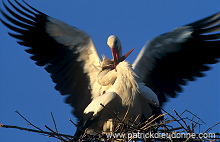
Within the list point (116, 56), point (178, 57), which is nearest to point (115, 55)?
point (116, 56)

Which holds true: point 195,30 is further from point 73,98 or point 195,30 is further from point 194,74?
point 73,98

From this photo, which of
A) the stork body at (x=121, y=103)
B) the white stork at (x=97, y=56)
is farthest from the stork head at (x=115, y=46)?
the stork body at (x=121, y=103)

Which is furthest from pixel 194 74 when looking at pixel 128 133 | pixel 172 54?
pixel 128 133

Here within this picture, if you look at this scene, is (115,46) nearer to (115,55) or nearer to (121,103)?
(115,55)

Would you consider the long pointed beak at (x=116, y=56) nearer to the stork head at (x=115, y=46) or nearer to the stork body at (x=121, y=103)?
the stork head at (x=115, y=46)

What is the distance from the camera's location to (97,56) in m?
6.06

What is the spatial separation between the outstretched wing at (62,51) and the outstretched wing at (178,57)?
1.71ft

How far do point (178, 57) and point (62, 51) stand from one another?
1.20 meters

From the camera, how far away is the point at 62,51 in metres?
6.21

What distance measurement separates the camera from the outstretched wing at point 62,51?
6094 mm

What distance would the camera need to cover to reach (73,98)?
6117 mm

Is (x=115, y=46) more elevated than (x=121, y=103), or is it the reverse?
(x=115, y=46)

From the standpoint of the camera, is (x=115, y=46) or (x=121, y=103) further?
(x=115, y=46)

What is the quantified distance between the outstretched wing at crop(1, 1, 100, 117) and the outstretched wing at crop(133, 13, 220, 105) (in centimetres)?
52
